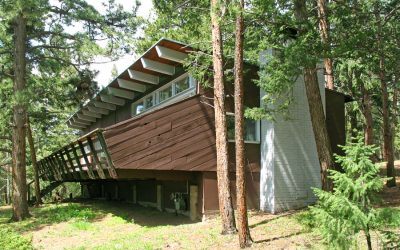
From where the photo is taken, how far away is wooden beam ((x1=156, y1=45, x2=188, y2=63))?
47.1 feet

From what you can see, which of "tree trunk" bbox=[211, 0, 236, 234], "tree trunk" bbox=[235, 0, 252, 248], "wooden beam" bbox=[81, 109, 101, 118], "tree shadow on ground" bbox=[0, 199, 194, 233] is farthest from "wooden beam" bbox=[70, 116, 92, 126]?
"tree trunk" bbox=[235, 0, 252, 248]

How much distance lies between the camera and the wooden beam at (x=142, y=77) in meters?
17.0

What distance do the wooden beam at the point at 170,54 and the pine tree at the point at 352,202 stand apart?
9315 millimetres

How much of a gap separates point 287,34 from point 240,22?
274 centimetres

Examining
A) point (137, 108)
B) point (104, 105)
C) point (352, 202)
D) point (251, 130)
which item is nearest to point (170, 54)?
point (251, 130)

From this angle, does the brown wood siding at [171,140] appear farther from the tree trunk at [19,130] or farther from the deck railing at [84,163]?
the tree trunk at [19,130]

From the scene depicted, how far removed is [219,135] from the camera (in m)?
11.4

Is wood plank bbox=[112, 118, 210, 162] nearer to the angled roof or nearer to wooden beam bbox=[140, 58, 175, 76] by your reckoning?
the angled roof

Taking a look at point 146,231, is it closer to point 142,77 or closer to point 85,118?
point 142,77

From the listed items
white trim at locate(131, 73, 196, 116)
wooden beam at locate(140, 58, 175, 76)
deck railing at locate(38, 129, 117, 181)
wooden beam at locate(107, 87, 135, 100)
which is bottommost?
deck railing at locate(38, 129, 117, 181)

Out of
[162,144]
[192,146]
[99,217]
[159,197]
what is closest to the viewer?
[162,144]

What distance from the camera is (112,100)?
21.7m

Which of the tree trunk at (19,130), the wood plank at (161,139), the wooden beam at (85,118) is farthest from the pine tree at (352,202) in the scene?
the wooden beam at (85,118)

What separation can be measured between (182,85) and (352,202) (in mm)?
10941
